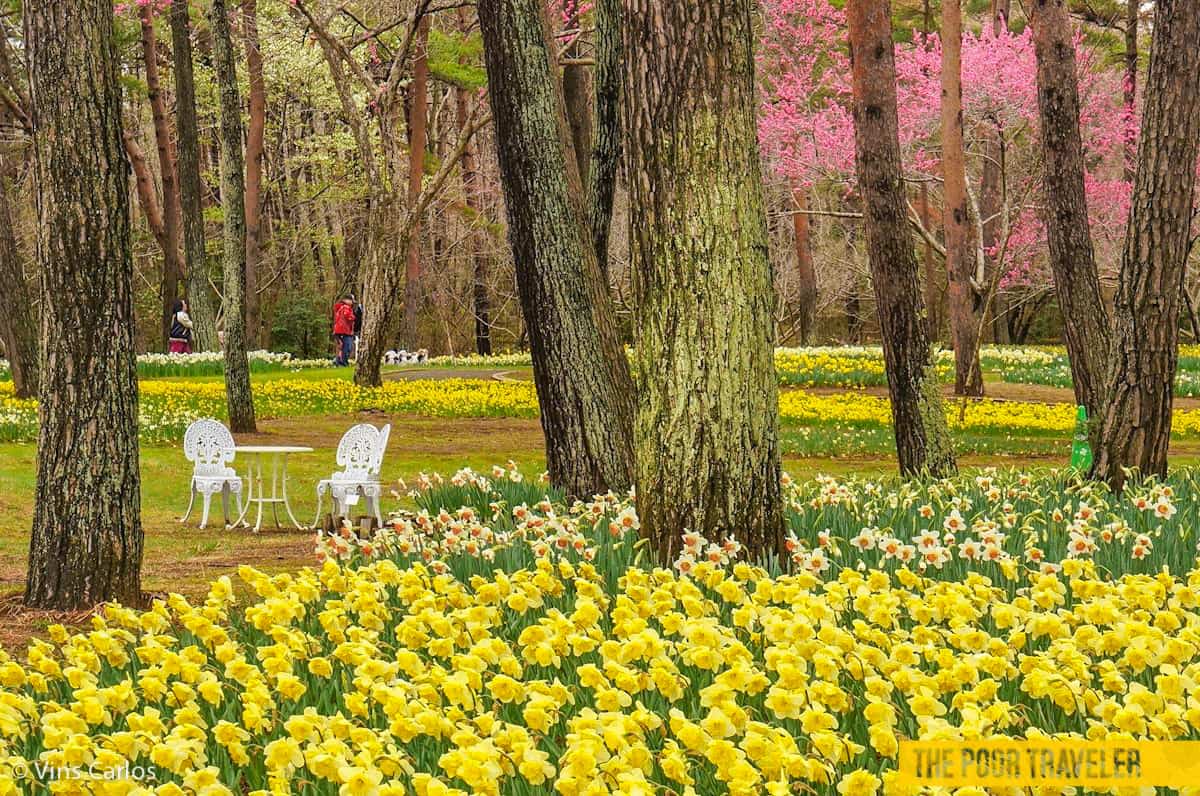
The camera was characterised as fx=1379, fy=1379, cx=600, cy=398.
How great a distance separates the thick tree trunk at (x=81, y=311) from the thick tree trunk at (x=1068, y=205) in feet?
20.6

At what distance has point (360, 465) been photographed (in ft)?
31.9

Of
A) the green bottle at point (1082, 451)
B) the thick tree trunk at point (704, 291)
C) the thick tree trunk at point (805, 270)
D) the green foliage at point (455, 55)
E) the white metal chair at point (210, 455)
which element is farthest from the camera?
the thick tree trunk at point (805, 270)

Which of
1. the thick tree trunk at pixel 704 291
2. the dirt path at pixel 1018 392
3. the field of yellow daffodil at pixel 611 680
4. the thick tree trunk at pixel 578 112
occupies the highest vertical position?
the thick tree trunk at pixel 578 112

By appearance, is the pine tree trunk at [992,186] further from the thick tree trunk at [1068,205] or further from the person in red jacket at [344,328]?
the thick tree trunk at [1068,205]

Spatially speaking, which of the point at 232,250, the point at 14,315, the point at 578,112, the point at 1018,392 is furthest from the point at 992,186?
the point at 14,315

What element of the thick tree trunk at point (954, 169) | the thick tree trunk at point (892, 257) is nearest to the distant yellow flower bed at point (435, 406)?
the thick tree trunk at point (954, 169)

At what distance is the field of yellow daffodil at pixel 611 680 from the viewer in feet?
9.45

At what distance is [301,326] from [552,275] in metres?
30.4

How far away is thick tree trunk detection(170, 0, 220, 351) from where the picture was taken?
21.2m

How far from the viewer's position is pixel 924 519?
618 centimetres

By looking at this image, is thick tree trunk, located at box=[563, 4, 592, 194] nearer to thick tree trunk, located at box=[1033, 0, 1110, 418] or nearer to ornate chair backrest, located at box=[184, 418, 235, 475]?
ornate chair backrest, located at box=[184, 418, 235, 475]

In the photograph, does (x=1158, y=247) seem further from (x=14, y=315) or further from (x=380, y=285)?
(x=14, y=315)

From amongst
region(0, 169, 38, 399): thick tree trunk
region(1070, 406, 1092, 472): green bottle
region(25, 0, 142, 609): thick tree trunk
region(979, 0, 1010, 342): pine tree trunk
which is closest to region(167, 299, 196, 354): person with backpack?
region(0, 169, 38, 399): thick tree trunk

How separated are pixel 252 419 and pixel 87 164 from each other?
9.46 m
